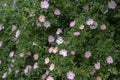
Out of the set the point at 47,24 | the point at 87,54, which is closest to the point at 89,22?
the point at 87,54

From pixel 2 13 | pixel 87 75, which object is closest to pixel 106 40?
pixel 87 75

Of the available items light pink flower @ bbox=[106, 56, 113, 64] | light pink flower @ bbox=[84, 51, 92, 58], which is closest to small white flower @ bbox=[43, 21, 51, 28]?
light pink flower @ bbox=[84, 51, 92, 58]

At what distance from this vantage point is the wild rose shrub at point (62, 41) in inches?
98.5

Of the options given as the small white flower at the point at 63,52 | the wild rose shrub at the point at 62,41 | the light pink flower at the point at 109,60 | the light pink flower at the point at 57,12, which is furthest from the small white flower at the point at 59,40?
the light pink flower at the point at 109,60

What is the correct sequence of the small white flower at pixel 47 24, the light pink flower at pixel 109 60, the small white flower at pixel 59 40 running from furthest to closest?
the small white flower at pixel 47 24, the small white flower at pixel 59 40, the light pink flower at pixel 109 60

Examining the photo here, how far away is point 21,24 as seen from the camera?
2936 mm

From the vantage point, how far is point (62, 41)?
2613 mm

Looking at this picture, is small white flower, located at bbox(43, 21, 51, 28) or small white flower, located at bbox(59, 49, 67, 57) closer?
small white flower, located at bbox(59, 49, 67, 57)

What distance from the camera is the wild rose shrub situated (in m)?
2.50

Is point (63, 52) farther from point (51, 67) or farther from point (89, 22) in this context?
point (89, 22)

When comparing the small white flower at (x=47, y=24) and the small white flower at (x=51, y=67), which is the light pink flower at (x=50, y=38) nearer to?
the small white flower at (x=47, y=24)

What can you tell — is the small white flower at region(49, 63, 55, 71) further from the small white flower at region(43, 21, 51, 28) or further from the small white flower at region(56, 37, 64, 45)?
the small white flower at region(43, 21, 51, 28)

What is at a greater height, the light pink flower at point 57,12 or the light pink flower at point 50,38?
the light pink flower at point 57,12

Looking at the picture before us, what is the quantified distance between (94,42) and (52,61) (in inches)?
14.0
